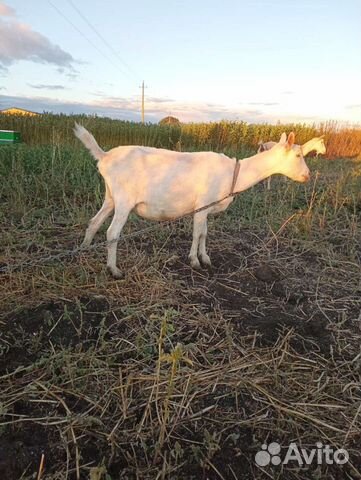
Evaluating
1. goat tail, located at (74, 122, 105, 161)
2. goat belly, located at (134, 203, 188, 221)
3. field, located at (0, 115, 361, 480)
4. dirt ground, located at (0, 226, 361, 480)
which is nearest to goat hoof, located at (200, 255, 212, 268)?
field, located at (0, 115, 361, 480)

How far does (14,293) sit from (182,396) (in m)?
1.78

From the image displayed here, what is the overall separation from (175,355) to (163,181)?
2.25 meters

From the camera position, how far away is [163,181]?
363 cm

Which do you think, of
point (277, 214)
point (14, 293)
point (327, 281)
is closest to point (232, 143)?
point (277, 214)

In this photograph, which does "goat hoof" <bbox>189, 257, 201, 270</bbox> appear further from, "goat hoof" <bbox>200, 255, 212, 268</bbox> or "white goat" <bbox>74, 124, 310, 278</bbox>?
"goat hoof" <bbox>200, 255, 212, 268</bbox>

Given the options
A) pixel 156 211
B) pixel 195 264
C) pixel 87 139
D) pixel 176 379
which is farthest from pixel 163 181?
pixel 176 379

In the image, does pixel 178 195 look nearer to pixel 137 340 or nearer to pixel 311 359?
pixel 137 340

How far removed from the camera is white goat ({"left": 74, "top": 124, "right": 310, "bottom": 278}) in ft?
11.9

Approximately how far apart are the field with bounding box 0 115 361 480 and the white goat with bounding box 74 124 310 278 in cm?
43

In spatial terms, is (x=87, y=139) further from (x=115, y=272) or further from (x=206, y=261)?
(x=206, y=261)

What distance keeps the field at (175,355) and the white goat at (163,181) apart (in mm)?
428

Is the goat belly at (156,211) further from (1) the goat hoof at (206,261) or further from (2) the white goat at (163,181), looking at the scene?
(1) the goat hoof at (206,261)

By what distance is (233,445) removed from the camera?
6.24ft

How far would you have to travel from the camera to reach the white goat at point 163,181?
3.62 m
